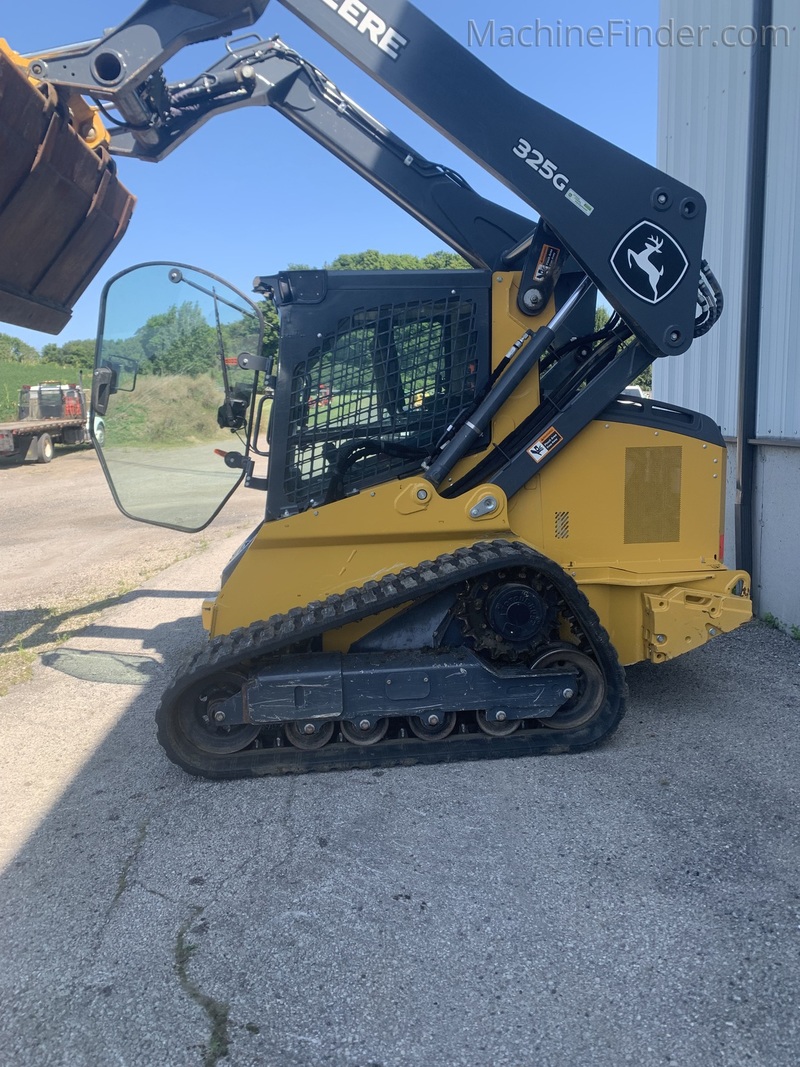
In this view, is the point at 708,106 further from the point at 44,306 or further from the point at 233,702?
the point at 233,702

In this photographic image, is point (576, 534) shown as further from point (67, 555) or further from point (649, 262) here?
point (67, 555)

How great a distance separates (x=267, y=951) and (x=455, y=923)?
2.08ft

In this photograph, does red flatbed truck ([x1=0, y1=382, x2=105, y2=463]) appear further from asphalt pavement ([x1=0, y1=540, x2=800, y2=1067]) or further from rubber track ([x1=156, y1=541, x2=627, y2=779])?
rubber track ([x1=156, y1=541, x2=627, y2=779])

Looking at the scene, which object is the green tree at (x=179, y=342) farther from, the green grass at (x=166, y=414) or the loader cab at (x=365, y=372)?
the loader cab at (x=365, y=372)

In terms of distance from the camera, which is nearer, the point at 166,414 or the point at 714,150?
the point at 166,414

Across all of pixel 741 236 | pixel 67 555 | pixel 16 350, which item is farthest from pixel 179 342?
pixel 16 350

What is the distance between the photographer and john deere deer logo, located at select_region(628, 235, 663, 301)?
152 inches

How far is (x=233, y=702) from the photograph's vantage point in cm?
368

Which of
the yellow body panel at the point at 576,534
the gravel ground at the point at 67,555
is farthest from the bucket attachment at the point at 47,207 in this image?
the gravel ground at the point at 67,555

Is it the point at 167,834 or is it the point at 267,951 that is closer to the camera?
the point at 267,951

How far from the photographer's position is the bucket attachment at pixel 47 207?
13.3 ft

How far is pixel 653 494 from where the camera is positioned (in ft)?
14.0

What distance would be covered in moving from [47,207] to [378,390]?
7.51 ft

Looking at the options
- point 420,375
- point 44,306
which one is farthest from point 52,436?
point 420,375
